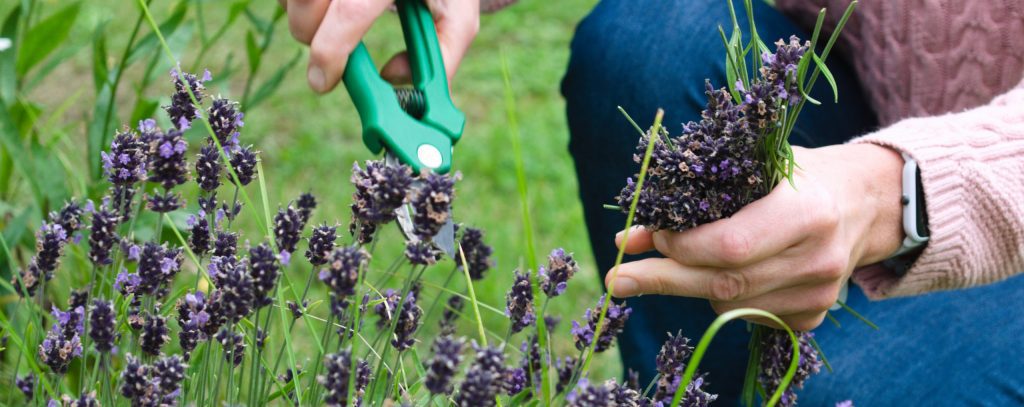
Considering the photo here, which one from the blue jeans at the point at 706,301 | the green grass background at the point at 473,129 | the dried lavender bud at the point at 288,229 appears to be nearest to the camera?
the dried lavender bud at the point at 288,229

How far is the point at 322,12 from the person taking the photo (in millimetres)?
1073

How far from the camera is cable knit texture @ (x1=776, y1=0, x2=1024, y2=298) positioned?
1.08 metres

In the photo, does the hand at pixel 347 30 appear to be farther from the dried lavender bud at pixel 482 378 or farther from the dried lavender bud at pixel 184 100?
the dried lavender bud at pixel 482 378

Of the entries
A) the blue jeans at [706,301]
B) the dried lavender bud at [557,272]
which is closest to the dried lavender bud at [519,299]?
the dried lavender bud at [557,272]

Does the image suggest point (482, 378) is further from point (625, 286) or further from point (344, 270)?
point (625, 286)

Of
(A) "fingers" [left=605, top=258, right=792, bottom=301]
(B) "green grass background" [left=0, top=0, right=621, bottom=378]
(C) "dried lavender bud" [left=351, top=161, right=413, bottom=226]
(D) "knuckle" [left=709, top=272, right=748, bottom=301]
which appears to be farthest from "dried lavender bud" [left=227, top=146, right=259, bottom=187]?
(B) "green grass background" [left=0, top=0, right=621, bottom=378]

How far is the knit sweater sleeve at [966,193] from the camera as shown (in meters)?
1.07

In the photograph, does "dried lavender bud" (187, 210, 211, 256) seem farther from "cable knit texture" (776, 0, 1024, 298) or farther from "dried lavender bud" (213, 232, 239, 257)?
"cable knit texture" (776, 0, 1024, 298)

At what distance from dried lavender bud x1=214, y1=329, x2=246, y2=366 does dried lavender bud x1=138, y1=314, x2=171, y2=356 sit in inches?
1.8

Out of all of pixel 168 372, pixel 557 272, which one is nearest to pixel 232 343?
pixel 168 372

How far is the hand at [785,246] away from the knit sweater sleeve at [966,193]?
7 cm

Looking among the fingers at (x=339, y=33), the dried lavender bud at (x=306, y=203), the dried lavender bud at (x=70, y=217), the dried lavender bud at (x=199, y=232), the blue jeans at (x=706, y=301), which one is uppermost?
the fingers at (x=339, y=33)

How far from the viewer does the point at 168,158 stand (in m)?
0.78

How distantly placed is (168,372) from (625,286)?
41 centimetres
